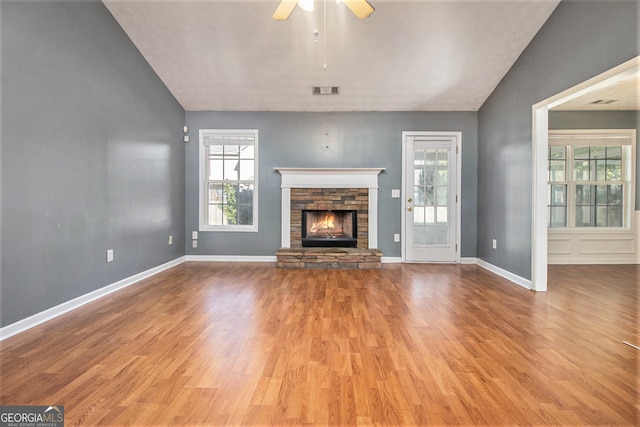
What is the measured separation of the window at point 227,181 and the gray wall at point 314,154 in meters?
0.14

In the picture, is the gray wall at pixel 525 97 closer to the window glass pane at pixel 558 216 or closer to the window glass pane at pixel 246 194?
the window glass pane at pixel 558 216

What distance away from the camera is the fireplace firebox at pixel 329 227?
481cm

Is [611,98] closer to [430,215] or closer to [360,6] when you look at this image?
[430,215]

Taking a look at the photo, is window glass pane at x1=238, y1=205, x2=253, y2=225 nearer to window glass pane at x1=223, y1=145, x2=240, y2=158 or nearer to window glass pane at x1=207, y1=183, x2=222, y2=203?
window glass pane at x1=207, y1=183, x2=222, y2=203

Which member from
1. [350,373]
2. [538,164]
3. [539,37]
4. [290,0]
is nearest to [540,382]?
[350,373]

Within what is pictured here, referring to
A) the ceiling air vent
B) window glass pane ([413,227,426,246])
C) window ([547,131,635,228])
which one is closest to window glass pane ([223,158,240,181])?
the ceiling air vent

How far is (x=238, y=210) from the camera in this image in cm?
488

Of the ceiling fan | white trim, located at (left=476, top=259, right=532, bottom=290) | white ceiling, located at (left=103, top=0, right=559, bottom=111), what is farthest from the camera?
white trim, located at (left=476, top=259, right=532, bottom=290)

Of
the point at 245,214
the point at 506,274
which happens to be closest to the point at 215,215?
the point at 245,214

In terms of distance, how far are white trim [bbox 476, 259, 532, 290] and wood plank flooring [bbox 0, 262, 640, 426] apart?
25 centimetres

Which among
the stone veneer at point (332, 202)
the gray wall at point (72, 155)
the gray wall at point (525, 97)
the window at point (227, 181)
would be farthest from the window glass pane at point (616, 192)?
the gray wall at point (72, 155)

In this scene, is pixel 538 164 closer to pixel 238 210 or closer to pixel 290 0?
pixel 290 0

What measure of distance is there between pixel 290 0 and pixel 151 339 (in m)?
2.63

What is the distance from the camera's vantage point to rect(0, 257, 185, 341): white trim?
2.12 metres
